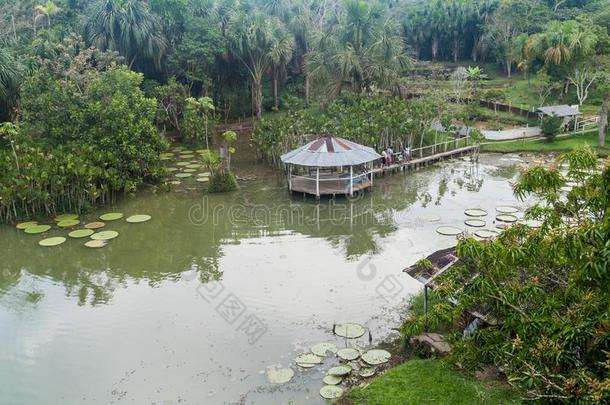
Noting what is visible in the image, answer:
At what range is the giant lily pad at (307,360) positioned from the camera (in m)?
10.0

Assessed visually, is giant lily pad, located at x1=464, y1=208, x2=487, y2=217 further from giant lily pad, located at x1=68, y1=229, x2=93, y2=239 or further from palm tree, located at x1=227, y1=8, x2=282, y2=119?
palm tree, located at x1=227, y1=8, x2=282, y2=119

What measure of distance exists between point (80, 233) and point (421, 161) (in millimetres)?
14123

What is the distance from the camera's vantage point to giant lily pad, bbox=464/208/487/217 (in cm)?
1739

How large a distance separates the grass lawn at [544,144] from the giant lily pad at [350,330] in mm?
17287

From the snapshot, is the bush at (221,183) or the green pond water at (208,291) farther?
the bush at (221,183)

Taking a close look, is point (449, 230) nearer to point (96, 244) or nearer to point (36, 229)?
point (96, 244)

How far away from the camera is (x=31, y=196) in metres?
17.0

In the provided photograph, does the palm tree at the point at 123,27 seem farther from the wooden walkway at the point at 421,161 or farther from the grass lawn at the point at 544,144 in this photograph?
the grass lawn at the point at 544,144

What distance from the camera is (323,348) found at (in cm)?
1047

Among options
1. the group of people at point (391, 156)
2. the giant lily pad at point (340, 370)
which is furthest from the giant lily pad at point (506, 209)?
the giant lily pad at point (340, 370)

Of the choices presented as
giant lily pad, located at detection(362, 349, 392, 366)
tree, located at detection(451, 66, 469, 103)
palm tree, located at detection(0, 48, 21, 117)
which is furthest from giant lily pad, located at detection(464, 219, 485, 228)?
palm tree, located at detection(0, 48, 21, 117)

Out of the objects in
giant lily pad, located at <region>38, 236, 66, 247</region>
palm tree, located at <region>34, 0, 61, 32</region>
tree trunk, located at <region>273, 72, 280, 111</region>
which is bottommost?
giant lily pad, located at <region>38, 236, 66, 247</region>

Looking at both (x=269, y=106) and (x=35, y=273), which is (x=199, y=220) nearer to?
(x=35, y=273)

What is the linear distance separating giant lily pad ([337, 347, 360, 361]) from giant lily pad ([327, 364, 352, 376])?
27 centimetres
